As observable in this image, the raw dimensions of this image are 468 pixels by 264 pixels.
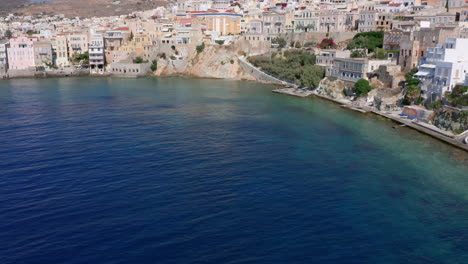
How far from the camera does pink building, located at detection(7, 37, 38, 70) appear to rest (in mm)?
82688

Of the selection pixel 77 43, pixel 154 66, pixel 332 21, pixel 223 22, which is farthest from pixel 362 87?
pixel 77 43

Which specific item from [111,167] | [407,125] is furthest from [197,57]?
[111,167]

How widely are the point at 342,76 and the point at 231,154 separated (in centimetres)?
3044

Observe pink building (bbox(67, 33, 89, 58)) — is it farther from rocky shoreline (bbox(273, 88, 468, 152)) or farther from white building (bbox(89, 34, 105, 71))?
rocky shoreline (bbox(273, 88, 468, 152))

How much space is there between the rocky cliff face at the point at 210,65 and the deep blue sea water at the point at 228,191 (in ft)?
121

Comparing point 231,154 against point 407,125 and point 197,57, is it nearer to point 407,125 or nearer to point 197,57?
point 407,125

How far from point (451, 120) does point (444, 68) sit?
22.7ft

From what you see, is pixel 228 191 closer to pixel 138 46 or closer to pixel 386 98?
pixel 386 98

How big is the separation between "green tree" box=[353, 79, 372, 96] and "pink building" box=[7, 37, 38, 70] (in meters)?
67.9

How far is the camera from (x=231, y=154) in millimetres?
30734

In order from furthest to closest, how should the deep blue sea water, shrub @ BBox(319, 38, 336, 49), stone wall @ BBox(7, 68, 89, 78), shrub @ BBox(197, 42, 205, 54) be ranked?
shrub @ BBox(197, 42, 205, 54) < stone wall @ BBox(7, 68, 89, 78) < shrub @ BBox(319, 38, 336, 49) < the deep blue sea water

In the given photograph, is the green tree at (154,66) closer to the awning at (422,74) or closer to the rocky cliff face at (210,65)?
the rocky cliff face at (210,65)

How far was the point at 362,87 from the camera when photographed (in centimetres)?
4891

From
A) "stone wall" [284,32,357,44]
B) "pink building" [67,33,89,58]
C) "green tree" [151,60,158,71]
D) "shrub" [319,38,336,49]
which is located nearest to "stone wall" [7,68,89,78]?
"pink building" [67,33,89,58]
